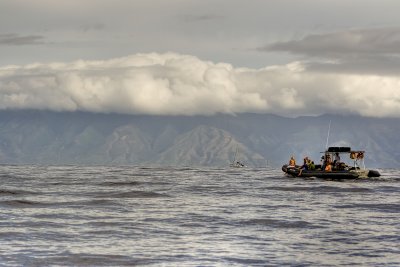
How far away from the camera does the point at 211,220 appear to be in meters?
38.1

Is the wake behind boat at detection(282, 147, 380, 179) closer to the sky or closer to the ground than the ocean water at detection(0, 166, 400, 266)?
closer to the sky

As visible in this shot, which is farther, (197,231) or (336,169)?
(336,169)

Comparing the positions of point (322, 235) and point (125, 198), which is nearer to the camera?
point (322, 235)

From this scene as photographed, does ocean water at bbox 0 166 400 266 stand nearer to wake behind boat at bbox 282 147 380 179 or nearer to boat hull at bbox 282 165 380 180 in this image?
boat hull at bbox 282 165 380 180

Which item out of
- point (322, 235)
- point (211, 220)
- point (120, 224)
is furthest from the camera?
point (211, 220)

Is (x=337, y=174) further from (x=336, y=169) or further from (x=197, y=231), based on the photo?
(x=197, y=231)

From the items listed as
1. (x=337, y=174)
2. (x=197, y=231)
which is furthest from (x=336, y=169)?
(x=197, y=231)

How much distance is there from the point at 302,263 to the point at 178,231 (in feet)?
33.1

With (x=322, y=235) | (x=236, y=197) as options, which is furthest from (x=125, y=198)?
(x=322, y=235)

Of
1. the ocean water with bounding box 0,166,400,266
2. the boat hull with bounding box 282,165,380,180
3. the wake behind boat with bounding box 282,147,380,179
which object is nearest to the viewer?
the ocean water with bounding box 0,166,400,266

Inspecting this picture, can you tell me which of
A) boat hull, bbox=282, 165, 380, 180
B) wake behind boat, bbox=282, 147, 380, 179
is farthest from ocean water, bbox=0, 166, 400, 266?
wake behind boat, bbox=282, 147, 380, 179

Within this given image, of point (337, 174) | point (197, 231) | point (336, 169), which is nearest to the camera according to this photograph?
point (197, 231)

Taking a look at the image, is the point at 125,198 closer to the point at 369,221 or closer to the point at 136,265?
the point at 369,221

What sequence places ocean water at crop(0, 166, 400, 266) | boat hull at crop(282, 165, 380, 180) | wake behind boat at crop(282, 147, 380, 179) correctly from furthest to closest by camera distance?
wake behind boat at crop(282, 147, 380, 179), boat hull at crop(282, 165, 380, 180), ocean water at crop(0, 166, 400, 266)
